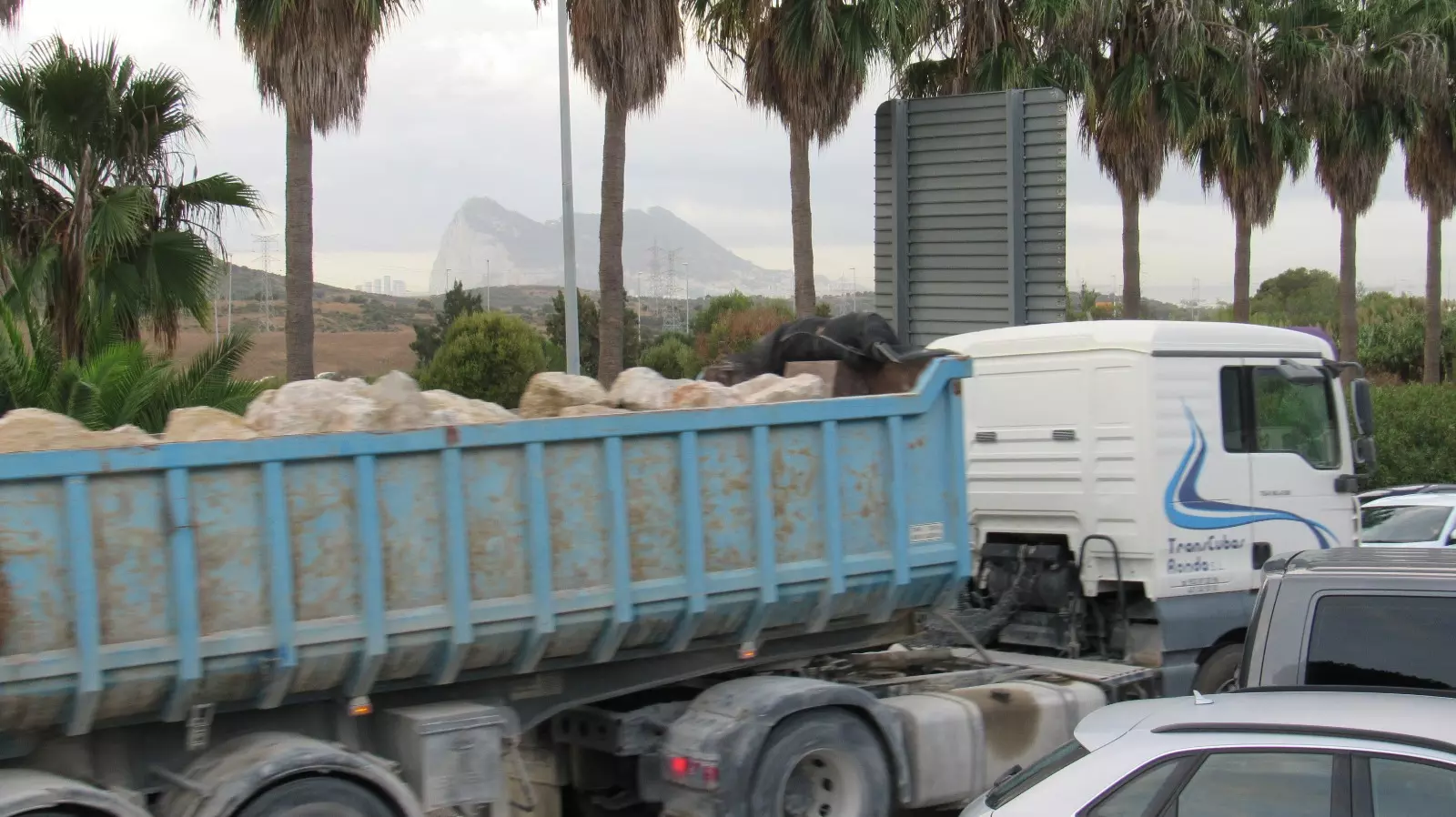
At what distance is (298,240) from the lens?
51.0ft

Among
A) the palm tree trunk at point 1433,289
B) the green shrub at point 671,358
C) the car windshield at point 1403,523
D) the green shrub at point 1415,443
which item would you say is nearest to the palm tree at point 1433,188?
the palm tree trunk at point 1433,289

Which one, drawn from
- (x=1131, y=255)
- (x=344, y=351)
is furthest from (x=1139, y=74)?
(x=344, y=351)

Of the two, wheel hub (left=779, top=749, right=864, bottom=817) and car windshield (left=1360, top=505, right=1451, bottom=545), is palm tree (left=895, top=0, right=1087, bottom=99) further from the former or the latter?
wheel hub (left=779, top=749, right=864, bottom=817)

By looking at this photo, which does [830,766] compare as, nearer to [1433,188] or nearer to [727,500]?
[727,500]

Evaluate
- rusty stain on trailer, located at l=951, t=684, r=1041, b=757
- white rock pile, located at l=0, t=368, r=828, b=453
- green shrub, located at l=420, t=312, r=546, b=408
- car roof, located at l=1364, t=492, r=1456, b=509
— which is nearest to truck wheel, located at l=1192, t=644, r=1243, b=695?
rusty stain on trailer, located at l=951, t=684, r=1041, b=757

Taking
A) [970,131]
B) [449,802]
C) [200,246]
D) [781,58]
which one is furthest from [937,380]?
[781,58]

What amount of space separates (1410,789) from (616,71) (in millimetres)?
15112

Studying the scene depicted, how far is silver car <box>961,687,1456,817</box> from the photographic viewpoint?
405cm

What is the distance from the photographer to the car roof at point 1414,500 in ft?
48.6

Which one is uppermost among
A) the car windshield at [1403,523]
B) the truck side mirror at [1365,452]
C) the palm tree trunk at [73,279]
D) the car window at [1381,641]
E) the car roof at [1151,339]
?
the palm tree trunk at [73,279]

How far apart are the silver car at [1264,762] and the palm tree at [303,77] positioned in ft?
39.8

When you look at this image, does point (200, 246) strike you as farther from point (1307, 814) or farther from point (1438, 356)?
point (1438, 356)

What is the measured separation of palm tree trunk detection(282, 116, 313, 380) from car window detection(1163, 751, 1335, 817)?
12611mm

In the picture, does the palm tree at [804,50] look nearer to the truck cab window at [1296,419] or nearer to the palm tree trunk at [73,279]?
the palm tree trunk at [73,279]
